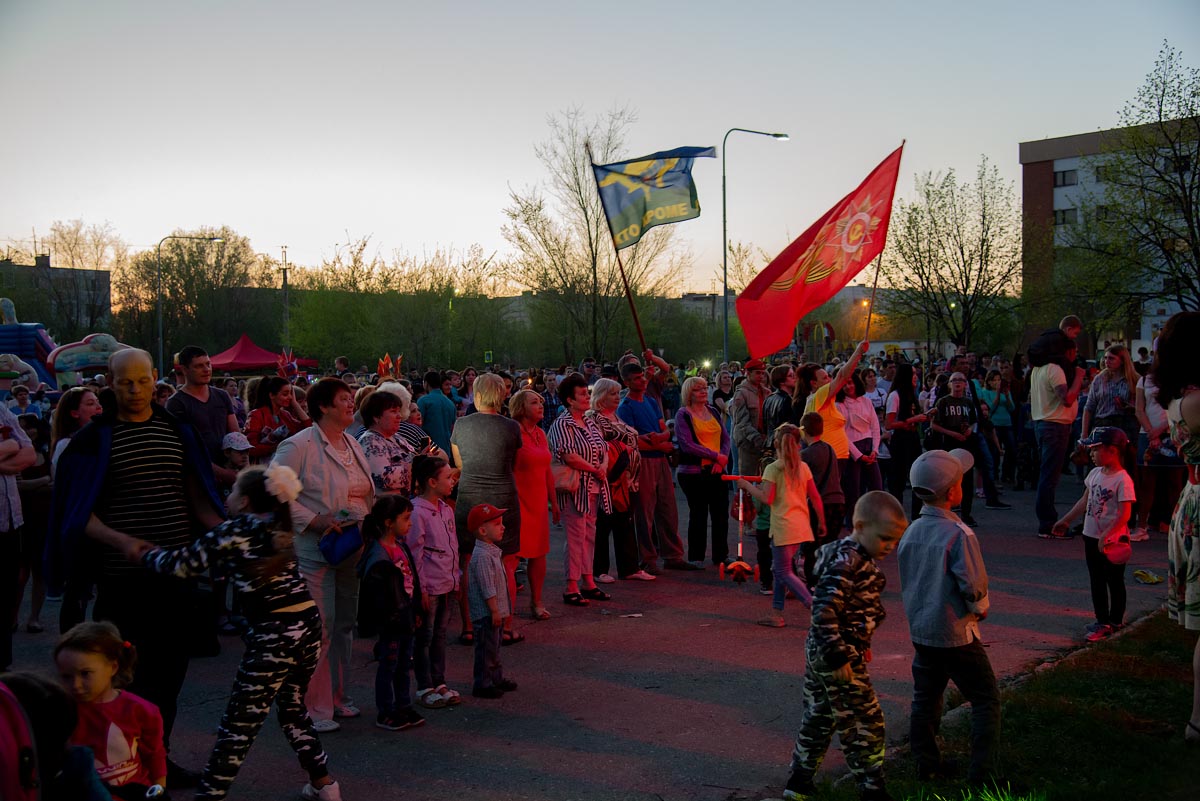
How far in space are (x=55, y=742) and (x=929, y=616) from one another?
373cm

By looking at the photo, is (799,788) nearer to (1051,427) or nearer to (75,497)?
(75,497)

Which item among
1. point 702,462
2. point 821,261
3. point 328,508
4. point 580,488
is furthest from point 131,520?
point 821,261

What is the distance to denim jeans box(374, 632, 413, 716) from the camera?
596cm

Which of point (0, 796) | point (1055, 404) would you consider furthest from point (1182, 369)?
point (1055, 404)

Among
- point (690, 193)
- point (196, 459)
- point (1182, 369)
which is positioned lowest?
point (196, 459)

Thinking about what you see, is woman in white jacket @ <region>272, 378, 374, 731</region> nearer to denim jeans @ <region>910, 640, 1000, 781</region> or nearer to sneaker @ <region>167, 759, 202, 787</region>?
sneaker @ <region>167, 759, 202, 787</region>

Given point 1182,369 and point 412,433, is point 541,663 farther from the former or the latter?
point 1182,369

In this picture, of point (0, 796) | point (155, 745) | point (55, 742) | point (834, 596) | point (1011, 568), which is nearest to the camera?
point (0, 796)

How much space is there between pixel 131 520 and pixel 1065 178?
74.7m

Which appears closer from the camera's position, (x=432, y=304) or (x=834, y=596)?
(x=834, y=596)

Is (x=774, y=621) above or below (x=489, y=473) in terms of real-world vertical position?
below

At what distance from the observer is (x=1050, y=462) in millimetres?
11961

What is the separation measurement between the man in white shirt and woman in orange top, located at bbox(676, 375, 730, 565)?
4.14 metres

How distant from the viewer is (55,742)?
2822mm
